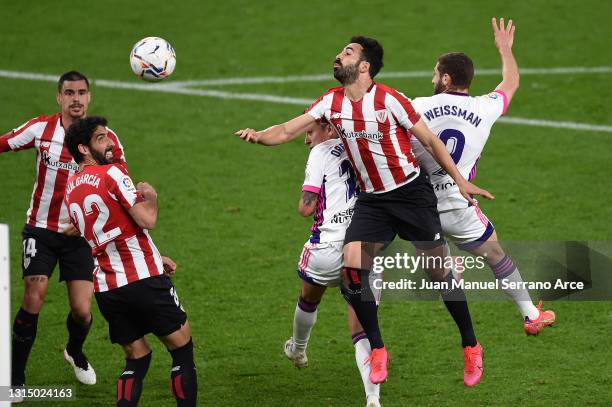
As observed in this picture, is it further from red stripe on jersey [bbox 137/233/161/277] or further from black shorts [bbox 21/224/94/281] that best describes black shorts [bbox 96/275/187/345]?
black shorts [bbox 21/224/94/281]

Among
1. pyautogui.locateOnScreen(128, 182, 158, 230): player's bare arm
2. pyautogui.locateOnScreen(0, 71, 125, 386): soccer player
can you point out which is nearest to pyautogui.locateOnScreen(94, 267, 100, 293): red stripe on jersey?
pyautogui.locateOnScreen(128, 182, 158, 230): player's bare arm

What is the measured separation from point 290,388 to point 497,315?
2553 millimetres

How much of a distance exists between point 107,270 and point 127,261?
160 millimetres

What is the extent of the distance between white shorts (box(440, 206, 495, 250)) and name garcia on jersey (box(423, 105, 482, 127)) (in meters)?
0.76

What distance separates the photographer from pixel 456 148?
8781 millimetres

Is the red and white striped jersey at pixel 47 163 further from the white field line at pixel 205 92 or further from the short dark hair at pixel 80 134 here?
the white field line at pixel 205 92

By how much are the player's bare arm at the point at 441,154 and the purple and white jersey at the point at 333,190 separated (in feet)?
2.44

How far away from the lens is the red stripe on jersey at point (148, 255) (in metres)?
7.97

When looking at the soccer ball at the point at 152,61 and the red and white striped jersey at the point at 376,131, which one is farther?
the soccer ball at the point at 152,61

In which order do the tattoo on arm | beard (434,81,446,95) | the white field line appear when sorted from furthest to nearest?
the white field line → beard (434,81,446,95) → the tattoo on arm

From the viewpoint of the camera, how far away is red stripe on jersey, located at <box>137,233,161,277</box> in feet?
26.1

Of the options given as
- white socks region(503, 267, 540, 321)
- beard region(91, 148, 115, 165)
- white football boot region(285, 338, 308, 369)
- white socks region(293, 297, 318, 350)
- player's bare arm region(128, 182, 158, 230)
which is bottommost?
white football boot region(285, 338, 308, 369)

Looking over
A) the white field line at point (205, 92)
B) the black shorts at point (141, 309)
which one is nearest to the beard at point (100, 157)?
the black shorts at point (141, 309)

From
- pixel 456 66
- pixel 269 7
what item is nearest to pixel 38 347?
pixel 456 66
